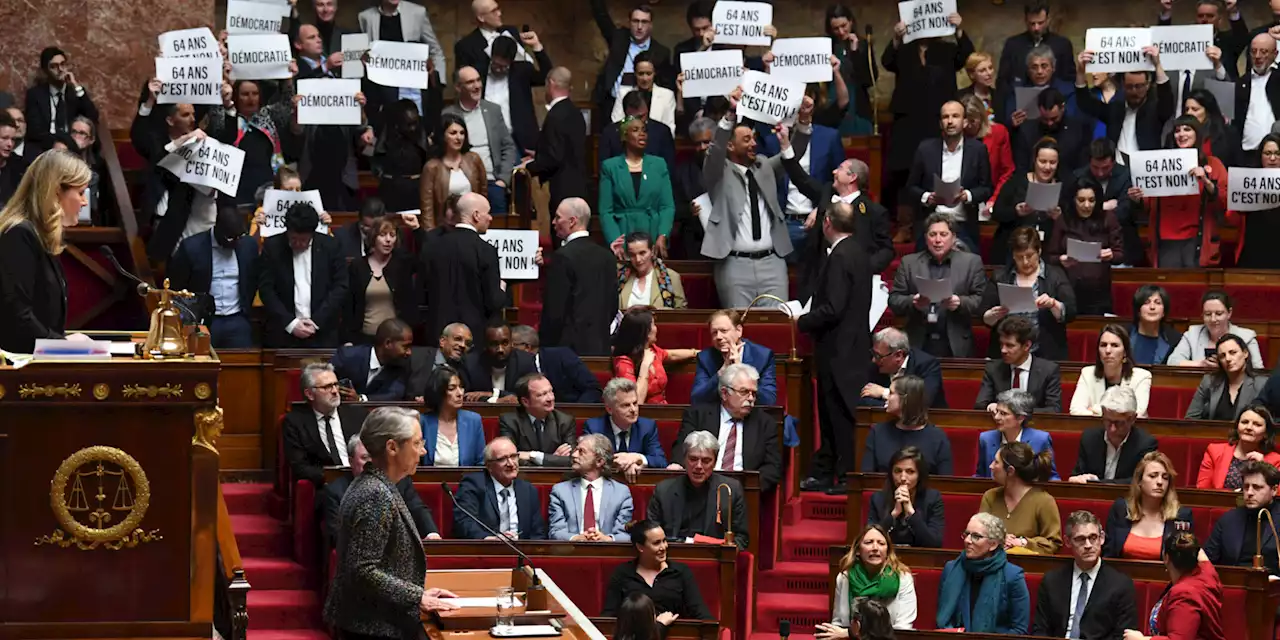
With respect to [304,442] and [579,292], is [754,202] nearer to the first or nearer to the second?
[579,292]

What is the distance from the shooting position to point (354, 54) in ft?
36.4

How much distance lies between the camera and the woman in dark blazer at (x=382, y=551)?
4301 mm

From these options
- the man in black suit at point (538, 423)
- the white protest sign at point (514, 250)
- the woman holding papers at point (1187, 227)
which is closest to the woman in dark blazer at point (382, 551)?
the man in black suit at point (538, 423)

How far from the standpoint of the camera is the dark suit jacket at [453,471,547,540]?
7.42 metres

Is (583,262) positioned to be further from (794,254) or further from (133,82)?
(133,82)

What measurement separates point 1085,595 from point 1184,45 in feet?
14.4

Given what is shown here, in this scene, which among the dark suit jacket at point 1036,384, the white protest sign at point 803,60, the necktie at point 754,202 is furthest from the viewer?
the white protest sign at point 803,60

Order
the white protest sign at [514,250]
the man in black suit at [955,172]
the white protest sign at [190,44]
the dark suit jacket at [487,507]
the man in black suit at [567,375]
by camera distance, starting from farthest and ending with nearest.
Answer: the white protest sign at [190,44], the man in black suit at [955,172], the white protest sign at [514,250], the man in black suit at [567,375], the dark suit jacket at [487,507]

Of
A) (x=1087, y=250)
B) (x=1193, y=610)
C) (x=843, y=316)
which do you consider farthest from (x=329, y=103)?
(x=1193, y=610)

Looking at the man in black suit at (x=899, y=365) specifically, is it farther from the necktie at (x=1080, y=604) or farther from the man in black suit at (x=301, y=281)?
the man in black suit at (x=301, y=281)

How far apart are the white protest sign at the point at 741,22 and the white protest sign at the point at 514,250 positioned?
209 centimetres

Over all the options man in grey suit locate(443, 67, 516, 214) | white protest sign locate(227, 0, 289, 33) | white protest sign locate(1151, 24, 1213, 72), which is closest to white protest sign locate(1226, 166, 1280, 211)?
white protest sign locate(1151, 24, 1213, 72)

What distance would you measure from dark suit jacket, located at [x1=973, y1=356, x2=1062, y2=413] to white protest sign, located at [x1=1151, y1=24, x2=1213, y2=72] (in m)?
2.71

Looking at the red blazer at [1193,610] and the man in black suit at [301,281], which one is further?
the man in black suit at [301,281]
